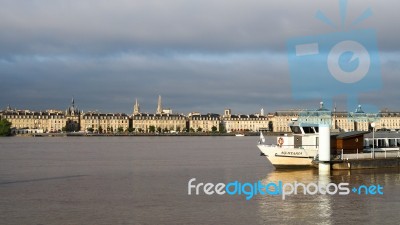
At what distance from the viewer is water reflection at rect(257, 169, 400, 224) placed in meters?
21.2

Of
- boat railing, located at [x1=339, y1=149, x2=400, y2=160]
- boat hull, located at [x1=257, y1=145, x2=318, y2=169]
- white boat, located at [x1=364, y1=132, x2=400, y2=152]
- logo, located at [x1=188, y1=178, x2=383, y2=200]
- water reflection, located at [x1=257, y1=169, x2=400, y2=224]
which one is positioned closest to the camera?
water reflection, located at [x1=257, y1=169, x2=400, y2=224]

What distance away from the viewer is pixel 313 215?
21.8 metres

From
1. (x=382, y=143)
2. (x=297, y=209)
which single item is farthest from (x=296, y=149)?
(x=297, y=209)

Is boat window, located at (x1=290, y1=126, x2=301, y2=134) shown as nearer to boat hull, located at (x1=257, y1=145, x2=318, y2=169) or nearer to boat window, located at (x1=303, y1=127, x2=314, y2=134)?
boat window, located at (x1=303, y1=127, x2=314, y2=134)

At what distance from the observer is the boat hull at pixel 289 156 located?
38.6 meters

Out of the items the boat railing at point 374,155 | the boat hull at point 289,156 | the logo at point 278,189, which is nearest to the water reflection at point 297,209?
the logo at point 278,189

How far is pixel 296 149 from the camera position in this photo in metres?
39.0

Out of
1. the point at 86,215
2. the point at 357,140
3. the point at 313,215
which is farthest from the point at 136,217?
the point at 357,140

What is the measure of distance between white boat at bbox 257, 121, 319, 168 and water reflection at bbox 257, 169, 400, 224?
19.1 ft

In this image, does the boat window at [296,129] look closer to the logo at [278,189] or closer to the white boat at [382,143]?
the white boat at [382,143]

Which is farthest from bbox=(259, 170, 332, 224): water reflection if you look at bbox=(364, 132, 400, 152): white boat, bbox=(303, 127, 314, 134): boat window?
bbox=(364, 132, 400, 152): white boat

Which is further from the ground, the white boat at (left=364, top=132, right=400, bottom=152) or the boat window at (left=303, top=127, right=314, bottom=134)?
the boat window at (left=303, top=127, right=314, bottom=134)

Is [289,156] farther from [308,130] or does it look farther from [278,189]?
[278,189]

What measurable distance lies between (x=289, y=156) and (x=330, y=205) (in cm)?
1502
